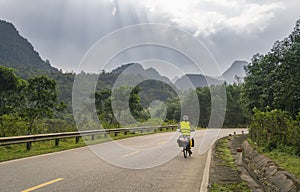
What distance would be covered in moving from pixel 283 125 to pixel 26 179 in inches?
500

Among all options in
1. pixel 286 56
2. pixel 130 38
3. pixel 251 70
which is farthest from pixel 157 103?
pixel 130 38

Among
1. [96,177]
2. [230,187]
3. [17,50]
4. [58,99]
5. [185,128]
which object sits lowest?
[230,187]

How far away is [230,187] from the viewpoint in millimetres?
7621

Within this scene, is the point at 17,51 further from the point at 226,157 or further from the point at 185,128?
the point at 226,157

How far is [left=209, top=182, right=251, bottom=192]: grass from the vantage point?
7.29 m

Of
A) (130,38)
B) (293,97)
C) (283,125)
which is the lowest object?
(283,125)

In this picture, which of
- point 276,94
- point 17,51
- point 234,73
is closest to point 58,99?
point 276,94

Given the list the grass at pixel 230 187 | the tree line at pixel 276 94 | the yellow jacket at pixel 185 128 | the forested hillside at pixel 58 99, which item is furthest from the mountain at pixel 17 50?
the grass at pixel 230 187

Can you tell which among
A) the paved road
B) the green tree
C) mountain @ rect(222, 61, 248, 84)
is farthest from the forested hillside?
mountain @ rect(222, 61, 248, 84)

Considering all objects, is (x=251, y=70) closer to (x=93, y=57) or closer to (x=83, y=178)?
(x=93, y=57)

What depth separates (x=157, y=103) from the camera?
132 feet

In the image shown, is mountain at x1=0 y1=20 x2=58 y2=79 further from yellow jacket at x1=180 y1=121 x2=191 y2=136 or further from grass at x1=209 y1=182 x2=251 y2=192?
grass at x1=209 y1=182 x2=251 y2=192

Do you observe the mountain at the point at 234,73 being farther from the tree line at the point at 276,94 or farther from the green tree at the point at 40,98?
the green tree at the point at 40,98

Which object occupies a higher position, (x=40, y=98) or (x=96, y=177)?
(x=40, y=98)
